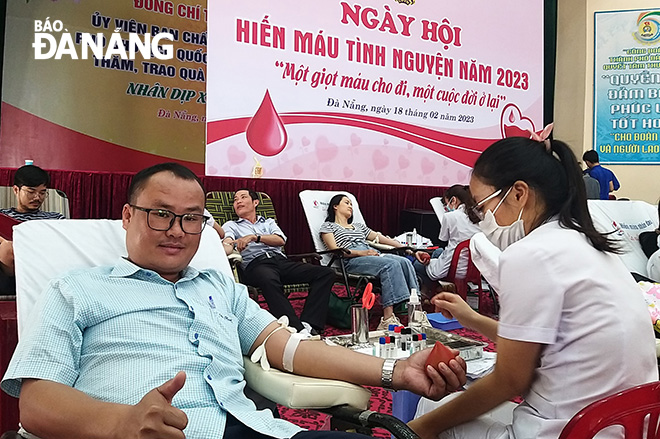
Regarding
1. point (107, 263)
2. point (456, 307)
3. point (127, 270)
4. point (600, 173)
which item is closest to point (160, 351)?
point (127, 270)

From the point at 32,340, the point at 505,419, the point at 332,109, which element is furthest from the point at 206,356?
the point at 332,109

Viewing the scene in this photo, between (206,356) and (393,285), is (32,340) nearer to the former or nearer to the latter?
(206,356)

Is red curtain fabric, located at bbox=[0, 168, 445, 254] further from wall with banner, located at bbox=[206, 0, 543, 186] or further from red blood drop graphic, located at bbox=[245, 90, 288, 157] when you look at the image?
red blood drop graphic, located at bbox=[245, 90, 288, 157]

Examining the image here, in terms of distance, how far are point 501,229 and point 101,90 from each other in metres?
5.79

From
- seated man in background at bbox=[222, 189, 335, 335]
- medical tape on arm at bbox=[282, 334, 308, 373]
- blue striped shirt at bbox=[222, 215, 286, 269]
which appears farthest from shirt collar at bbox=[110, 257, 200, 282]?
blue striped shirt at bbox=[222, 215, 286, 269]

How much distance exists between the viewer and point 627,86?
8.63 meters

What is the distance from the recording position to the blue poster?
8.49 meters

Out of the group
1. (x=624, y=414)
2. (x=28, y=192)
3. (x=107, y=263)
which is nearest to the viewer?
(x=624, y=414)

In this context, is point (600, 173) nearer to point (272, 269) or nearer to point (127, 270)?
point (272, 269)

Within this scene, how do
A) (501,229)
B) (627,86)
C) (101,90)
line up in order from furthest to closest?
(627,86), (101,90), (501,229)

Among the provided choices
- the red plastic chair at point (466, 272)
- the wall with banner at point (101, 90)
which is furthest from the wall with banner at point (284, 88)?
the red plastic chair at point (466, 272)

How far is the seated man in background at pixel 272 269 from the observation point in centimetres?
384

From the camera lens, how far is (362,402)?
1.46 meters

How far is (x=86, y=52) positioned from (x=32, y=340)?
5.90 meters
